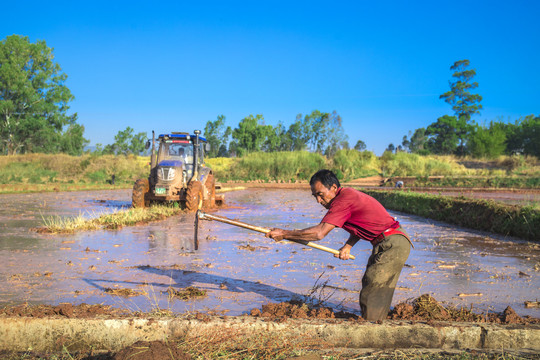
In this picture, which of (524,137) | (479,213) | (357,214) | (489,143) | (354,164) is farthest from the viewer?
(524,137)

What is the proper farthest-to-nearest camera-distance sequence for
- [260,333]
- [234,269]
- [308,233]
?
1. [234,269]
2. [308,233]
3. [260,333]

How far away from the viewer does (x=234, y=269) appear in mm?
7820

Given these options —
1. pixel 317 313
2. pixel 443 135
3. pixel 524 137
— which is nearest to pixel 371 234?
pixel 317 313

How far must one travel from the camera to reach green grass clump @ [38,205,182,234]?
11.6 meters

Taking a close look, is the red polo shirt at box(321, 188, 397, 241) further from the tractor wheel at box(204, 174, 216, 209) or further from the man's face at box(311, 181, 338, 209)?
the tractor wheel at box(204, 174, 216, 209)

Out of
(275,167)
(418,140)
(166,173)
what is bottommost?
(166,173)

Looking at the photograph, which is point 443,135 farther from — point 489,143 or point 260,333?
point 260,333

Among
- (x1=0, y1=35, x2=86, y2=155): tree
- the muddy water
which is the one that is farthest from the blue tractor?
(x1=0, y1=35, x2=86, y2=155): tree

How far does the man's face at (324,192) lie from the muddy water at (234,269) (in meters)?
1.18

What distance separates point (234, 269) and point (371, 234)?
3467mm

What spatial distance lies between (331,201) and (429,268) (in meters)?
3.95

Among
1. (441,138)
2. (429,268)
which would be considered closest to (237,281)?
(429,268)

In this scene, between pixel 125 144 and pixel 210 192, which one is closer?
pixel 210 192

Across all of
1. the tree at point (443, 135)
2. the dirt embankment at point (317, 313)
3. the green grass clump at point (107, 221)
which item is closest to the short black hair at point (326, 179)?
the dirt embankment at point (317, 313)
